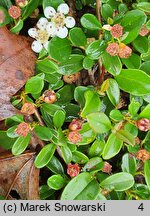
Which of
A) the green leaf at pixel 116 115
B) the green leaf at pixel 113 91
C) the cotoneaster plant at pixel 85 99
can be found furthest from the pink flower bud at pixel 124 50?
the green leaf at pixel 116 115

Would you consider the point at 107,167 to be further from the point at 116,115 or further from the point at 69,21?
the point at 69,21

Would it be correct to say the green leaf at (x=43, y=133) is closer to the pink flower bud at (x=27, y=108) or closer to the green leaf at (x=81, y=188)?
the pink flower bud at (x=27, y=108)

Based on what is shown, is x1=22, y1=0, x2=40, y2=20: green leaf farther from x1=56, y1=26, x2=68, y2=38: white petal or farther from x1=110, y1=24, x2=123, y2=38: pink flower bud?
x1=110, y1=24, x2=123, y2=38: pink flower bud

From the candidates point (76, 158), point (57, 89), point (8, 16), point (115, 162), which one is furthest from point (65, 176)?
point (8, 16)

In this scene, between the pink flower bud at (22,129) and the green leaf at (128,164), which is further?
the green leaf at (128,164)

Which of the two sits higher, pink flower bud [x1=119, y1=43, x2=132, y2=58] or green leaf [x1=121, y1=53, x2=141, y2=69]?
pink flower bud [x1=119, y1=43, x2=132, y2=58]

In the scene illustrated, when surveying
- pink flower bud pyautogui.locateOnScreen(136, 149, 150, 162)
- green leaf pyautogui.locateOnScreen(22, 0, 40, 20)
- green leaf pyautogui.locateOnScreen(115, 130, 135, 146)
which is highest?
green leaf pyautogui.locateOnScreen(22, 0, 40, 20)

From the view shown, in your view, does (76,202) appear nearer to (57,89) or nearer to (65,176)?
(65,176)

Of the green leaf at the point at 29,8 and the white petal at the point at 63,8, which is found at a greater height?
the green leaf at the point at 29,8

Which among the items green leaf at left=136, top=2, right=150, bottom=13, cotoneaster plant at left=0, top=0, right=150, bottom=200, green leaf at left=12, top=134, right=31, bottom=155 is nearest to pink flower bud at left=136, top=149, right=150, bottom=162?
cotoneaster plant at left=0, top=0, right=150, bottom=200
